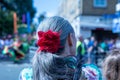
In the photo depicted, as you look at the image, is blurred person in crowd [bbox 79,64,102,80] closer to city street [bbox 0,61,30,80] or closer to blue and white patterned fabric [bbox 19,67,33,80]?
blue and white patterned fabric [bbox 19,67,33,80]

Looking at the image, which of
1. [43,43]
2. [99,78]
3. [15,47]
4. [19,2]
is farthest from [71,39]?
[19,2]

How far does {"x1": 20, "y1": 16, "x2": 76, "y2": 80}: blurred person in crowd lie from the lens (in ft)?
7.63

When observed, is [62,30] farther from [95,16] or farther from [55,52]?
[95,16]

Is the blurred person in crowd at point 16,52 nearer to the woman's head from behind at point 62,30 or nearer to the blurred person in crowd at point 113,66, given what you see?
the blurred person in crowd at point 113,66

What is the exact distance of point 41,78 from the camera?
235 cm

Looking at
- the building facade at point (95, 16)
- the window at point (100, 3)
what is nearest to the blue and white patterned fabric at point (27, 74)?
the building facade at point (95, 16)

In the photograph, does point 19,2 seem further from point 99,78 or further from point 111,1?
point 99,78

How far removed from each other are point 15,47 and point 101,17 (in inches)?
556

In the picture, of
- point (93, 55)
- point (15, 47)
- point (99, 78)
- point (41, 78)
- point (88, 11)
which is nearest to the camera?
point (41, 78)

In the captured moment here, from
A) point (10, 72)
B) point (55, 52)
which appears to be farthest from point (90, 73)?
point (10, 72)

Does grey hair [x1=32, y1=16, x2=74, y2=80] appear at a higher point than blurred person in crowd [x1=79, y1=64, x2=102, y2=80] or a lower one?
higher

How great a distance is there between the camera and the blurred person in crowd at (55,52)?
232 cm

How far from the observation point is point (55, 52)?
7.81 ft

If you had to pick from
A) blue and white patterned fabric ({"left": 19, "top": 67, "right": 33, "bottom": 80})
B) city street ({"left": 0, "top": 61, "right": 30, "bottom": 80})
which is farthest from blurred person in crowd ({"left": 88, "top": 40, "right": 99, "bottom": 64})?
blue and white patterned fabric ({"left": 19, "top": 67, "right": 33, "bottom": 80})
